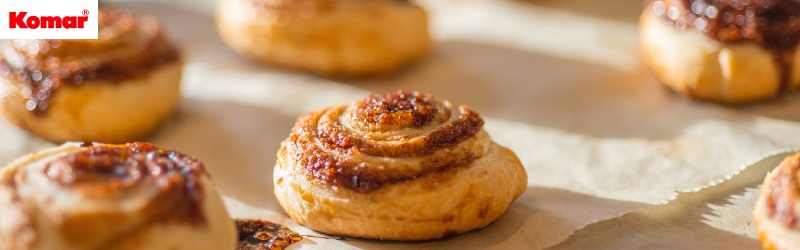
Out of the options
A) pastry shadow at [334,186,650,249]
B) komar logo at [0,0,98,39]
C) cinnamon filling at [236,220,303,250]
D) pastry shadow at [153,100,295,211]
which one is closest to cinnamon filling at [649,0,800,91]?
pastry shadow at [334,186,650,249]

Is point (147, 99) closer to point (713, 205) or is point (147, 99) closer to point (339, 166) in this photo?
point (339, 166)

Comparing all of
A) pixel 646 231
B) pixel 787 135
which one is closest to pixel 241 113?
pixel 646 231

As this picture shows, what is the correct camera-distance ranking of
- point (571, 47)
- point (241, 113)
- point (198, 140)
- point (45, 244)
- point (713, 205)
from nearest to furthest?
point (45, 244)
point (713, 205)
point (198, 140)
point (241, 113)
point (571, 47)

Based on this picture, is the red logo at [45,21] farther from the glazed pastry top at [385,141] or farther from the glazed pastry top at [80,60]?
the glazed pastry top at [385,141]

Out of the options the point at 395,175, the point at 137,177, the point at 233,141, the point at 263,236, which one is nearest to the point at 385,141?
the point at 395,175

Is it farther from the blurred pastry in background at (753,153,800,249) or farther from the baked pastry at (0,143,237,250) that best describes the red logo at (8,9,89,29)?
the blurred pastry in background at (753,153,800,249)

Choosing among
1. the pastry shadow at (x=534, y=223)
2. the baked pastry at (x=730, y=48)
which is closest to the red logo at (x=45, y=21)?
the pastry shadow at (x=534, y=223)
